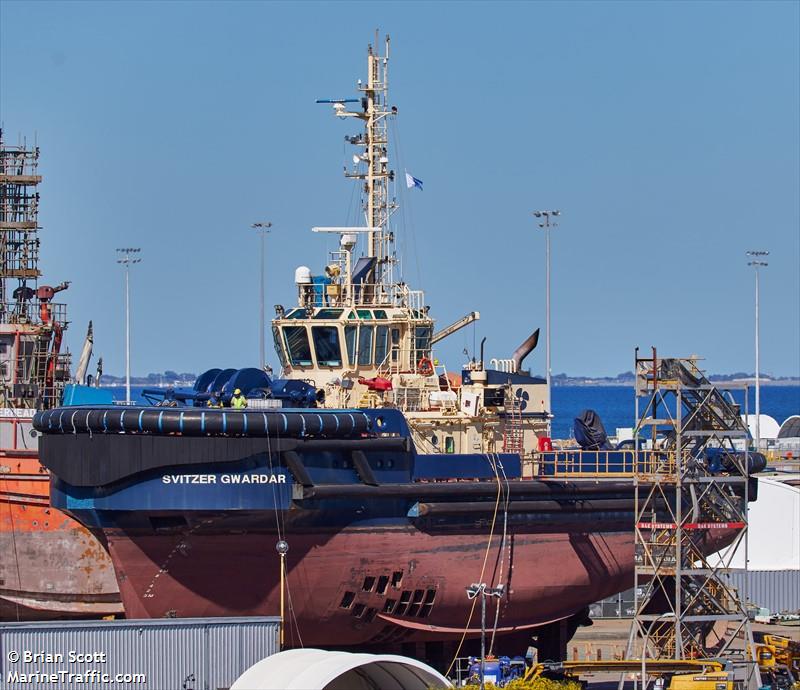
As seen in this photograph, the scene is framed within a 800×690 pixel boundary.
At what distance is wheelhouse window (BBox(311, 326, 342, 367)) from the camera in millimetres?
44938

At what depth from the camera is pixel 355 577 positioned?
40.0m

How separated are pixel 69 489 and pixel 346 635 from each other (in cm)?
756

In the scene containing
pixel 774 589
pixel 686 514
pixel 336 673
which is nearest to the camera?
pixel 336 673

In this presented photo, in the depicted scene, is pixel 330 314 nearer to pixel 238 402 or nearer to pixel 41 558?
pixel 238 402

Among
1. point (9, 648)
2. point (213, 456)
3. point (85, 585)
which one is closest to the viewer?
point (9, 648)

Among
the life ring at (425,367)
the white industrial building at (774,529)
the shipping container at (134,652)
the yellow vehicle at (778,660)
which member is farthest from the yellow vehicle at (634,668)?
the white industrial building at (774,529)

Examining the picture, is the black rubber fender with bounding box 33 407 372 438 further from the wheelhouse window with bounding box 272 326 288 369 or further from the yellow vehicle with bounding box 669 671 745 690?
the yellow vehicle with bounding box 669 671 745 690

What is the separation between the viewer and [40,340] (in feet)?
169

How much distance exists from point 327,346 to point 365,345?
101 cm

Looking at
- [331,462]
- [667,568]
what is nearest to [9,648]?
[331,462]

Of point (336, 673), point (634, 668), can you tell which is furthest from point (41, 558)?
point (336, 673)

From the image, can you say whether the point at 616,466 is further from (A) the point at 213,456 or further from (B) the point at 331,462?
(A) the point at 213,456

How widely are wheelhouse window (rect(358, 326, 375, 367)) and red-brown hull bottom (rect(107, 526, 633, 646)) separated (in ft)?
20.4

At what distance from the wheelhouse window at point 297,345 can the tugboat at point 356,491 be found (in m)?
0.07
